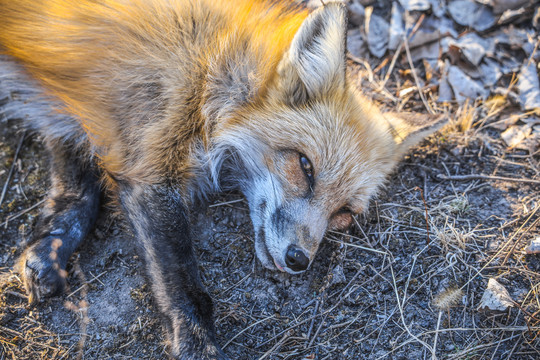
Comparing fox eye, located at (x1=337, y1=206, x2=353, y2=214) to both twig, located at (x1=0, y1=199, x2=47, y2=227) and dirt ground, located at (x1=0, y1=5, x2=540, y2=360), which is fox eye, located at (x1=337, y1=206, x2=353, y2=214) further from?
twig, located at (x1=0, y1=199, x2=47, y2=227)

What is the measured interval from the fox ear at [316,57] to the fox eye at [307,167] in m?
0.38

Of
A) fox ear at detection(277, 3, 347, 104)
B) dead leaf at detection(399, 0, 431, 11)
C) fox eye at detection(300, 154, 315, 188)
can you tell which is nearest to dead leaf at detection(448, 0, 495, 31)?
dead leaf at detection(399, 0, 431, 11)

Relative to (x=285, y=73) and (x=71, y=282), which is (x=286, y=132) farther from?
(x=71, y=282)

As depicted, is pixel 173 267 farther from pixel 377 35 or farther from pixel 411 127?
A: pixel 377 35

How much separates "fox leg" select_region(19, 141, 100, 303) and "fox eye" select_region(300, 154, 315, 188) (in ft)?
5.28

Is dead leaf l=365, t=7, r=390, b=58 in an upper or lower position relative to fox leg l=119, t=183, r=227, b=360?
upper

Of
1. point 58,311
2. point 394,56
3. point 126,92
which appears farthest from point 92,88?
point 394,56

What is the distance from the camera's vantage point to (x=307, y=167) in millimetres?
2451

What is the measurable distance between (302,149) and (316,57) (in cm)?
57

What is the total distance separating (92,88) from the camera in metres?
2.50

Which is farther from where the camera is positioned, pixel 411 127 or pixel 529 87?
pixel 529 87

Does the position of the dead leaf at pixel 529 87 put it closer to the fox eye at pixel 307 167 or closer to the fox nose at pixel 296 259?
the fox eye at pixel 307 167

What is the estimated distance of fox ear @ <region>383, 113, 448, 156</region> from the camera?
2863 mm

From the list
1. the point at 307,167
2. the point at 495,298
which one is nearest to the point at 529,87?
the point at 495,298
